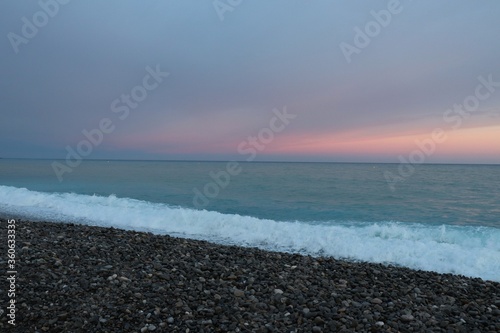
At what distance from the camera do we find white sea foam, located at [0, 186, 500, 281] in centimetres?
1116

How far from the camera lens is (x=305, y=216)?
23812 mm

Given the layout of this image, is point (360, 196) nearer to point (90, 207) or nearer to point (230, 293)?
point (90, 207)

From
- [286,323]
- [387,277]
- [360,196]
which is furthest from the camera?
[360,196]

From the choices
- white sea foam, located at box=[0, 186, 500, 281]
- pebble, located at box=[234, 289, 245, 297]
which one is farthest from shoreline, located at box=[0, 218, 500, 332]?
white sea foam, located at box=[0, 186, 500, 281]

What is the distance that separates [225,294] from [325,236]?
29.4ft

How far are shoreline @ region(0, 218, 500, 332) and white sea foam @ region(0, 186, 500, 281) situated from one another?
3725 mm

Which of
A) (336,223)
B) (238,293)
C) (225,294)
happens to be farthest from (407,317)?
(336,223)

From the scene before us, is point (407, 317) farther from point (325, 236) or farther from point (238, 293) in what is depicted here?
point (325, 236)

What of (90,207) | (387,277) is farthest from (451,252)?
(90,207)

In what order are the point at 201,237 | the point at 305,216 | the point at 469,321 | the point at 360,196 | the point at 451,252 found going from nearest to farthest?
the point at 469,321
the point at 451,252
the point at 201,237
the point at 305,216
the point at 360,196

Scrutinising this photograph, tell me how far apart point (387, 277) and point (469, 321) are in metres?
2.14

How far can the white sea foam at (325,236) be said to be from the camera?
11164 mm

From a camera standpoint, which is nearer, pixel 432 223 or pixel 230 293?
pixel 230 293

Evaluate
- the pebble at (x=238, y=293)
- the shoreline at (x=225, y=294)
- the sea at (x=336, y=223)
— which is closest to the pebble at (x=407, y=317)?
the shoreline at (x=225, y=294)
